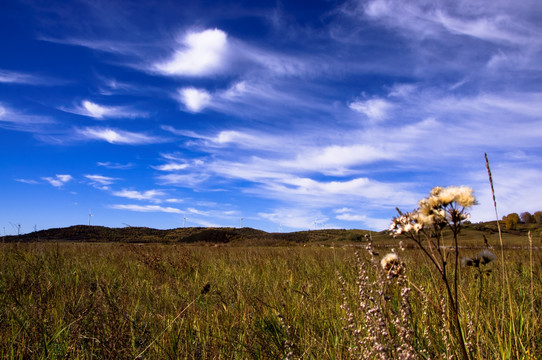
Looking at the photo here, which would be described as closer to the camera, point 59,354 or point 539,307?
point 59,354

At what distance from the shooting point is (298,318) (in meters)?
3.21

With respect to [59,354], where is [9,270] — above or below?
above

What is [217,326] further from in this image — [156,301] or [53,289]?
[53,289]

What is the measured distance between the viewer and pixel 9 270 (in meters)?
5.80

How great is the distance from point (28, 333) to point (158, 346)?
3.16ft

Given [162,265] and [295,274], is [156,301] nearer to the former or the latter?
[295,274]

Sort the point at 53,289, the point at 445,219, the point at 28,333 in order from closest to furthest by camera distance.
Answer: the point at 445,219, the point at 28,333, the point at 53,289

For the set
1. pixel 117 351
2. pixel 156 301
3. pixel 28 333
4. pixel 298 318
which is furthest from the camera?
pixel 156 301

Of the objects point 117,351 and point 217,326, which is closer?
point 117,351

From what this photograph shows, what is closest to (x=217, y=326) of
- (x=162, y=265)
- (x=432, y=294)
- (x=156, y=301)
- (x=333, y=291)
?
(x=156, y=301)

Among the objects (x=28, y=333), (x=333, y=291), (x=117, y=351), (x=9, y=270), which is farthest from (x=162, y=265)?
(x=117, y=351)

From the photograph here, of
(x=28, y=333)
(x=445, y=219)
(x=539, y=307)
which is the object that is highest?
(x=445, y=219)

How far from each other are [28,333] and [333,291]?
3196 mm

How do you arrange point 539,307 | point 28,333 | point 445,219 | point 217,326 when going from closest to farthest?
point 445,219 < point 28,333 < point 217,326 < point 539,307
